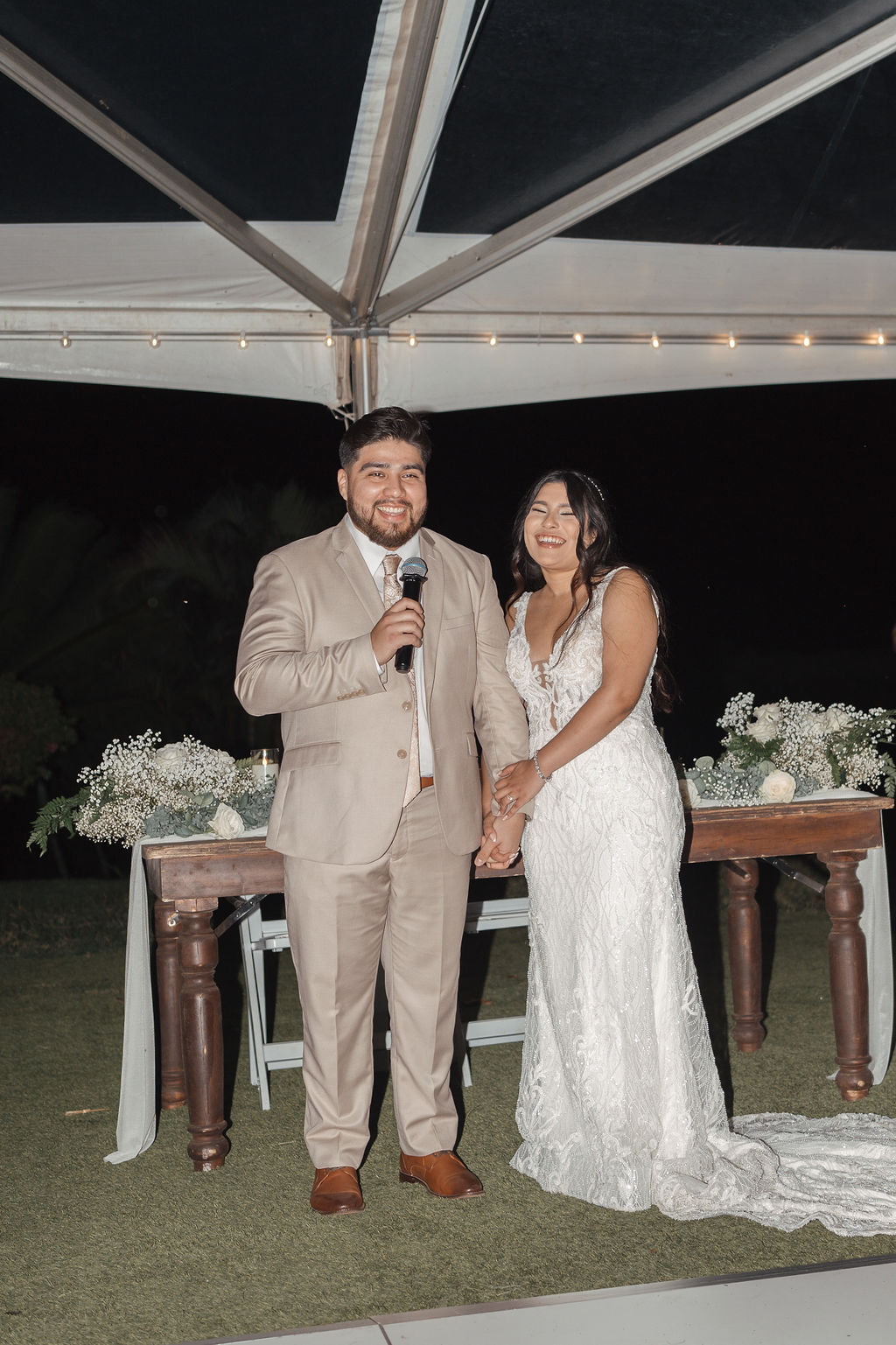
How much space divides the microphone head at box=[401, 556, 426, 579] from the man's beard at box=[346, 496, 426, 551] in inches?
8.3

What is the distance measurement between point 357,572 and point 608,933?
4.14ft

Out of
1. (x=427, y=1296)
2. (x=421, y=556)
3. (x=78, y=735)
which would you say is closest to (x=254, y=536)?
(x=78, y=735)

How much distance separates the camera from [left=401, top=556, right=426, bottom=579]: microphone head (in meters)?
3.38

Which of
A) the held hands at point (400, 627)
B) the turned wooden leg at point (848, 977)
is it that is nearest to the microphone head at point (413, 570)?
the held hands at point (400, 627)

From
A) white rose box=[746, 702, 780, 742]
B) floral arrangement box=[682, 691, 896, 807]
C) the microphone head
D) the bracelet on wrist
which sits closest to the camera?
the microphone head

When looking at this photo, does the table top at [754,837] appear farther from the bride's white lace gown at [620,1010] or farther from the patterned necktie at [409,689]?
the patterned necktie at [409,689]

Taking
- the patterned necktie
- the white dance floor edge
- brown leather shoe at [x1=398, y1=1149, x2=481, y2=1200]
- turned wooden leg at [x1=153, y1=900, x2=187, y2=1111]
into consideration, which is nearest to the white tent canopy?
the patterned necktie

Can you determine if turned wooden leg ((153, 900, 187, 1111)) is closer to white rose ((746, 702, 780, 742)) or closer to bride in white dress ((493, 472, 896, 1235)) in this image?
bride in white dress ((493, 472, 896, 1235))

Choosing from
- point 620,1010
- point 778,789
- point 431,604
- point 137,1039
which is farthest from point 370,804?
point 778,789

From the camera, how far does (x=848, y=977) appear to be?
15.0 feet

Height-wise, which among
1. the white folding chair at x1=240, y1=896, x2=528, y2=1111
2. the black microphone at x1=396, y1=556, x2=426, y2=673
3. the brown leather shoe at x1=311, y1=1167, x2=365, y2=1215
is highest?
the black microphone at x1=396, y1=556, x2=426, y2=673

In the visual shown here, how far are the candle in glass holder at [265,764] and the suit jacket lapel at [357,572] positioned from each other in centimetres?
110

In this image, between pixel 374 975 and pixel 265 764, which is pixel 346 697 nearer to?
pixel 374 975

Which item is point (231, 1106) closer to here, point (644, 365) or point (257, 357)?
point (257, 357)
